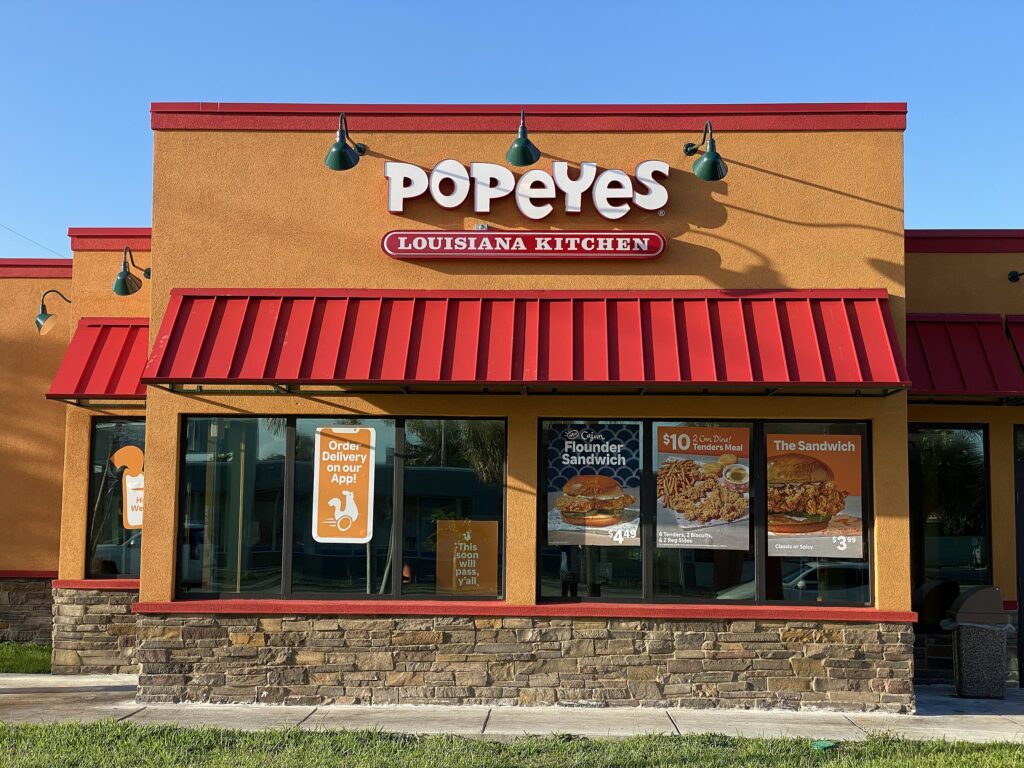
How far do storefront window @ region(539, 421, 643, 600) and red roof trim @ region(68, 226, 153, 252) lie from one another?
21.2 feet

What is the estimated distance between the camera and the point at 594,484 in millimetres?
10891

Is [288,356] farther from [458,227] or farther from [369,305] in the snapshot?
[458,227]

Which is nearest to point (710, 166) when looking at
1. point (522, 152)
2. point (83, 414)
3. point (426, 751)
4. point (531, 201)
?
point (522, 152)

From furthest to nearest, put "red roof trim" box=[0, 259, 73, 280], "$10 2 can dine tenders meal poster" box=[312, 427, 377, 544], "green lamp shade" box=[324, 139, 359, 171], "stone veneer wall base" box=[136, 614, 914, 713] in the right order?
"red roof trim" box=[0, 259, 73, 280]
"$10 2 can dine tenders meal poster" box=[312, 427, 377, 544]
"stone veneer wall base" box=[136, 614, 914, 713]
"green lamp shade" box=[324, 139, 359, 171]

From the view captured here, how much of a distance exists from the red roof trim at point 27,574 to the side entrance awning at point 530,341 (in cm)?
582

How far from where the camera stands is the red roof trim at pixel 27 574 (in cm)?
1481

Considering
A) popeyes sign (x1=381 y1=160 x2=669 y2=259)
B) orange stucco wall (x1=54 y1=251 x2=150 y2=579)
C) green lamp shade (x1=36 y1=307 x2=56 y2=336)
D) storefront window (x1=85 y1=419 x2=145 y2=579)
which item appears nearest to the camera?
popeyes sign (x1=381 y1=160 x2=669 y2=259)

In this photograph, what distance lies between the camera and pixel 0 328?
1536 centimetres

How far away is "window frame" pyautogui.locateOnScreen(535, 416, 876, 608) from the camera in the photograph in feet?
34.9

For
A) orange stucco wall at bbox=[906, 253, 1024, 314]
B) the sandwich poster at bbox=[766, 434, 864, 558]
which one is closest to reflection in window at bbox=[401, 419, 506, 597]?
the sandwich poster at bbox=[766, 434, 864, 558]

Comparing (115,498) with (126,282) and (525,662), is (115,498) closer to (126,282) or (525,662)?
(126,282)

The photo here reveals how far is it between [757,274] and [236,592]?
654 cm

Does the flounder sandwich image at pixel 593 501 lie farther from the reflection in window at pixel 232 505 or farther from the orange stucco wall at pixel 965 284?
the orange stucco wall at pixel 965 284

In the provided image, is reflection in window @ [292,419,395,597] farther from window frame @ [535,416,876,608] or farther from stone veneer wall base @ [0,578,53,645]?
stone veneer wall base @ [0,578,53,645]
